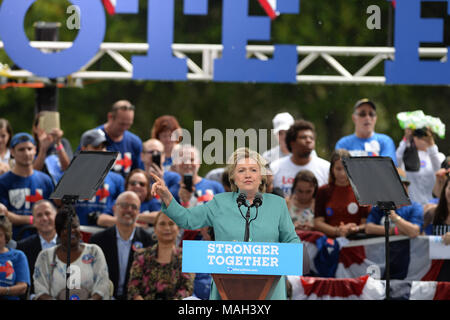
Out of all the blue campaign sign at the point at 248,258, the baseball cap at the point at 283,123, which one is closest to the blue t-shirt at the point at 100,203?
the baseball cap at the point at 283,123

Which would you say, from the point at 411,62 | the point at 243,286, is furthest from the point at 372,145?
the point at 243,286

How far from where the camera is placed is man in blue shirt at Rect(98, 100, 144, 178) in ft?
31.2

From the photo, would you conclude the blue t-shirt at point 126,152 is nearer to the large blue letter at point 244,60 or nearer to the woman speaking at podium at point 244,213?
the large blue letter at point 244,60

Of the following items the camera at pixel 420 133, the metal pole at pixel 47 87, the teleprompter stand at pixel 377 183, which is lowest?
the teleprompter stand at pixel 377 183

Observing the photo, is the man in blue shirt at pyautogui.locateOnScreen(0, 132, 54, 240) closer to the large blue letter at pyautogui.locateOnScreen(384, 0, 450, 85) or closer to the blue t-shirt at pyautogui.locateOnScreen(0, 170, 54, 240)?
the blue t-shirt at pyautogui.locateOnScreen(0, 170, 54, 240)

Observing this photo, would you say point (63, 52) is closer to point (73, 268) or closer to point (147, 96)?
point (73, 268)

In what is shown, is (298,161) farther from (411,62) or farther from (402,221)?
(411,62)

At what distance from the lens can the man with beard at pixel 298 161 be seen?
29.8ft

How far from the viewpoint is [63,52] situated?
10.6 meters

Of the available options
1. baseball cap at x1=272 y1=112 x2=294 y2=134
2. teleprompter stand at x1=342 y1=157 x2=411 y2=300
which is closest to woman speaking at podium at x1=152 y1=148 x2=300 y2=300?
teleprompter stand at x1=342 y1=157 x2=411 y2=300

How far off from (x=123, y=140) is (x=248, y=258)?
4629 mm

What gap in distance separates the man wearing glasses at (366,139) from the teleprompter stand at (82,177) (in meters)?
3.92

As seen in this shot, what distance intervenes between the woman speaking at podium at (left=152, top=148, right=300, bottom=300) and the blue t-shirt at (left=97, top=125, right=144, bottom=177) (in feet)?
12.6
